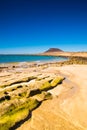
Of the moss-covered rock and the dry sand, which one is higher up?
the moss-covered rock

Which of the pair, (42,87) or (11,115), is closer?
(11,115)

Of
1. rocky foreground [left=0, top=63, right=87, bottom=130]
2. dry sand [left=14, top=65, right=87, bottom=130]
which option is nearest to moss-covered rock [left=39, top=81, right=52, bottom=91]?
rocky foreground [left=0, top=63, right=87, bottom=130]

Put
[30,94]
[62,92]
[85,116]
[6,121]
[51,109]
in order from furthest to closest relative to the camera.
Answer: [62,92]
[30,94]
[51,109]
[85,116]
[6,121]

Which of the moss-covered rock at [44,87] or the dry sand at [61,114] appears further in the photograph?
the moss-covered rock at [44,87]

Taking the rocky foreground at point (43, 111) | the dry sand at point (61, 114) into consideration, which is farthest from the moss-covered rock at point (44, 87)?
the dry sand at point (61, 114)

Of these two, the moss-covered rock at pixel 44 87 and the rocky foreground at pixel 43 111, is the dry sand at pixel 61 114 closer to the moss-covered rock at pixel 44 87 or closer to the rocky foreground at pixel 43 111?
the rocky foreground at pixel 43 111

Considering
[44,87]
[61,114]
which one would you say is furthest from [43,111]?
[44,87]

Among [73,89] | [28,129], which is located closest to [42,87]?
[73,89]

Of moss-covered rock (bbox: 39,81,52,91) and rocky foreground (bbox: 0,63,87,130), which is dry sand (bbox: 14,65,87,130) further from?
moss-covered rock (bbox: 39,81,52,91)

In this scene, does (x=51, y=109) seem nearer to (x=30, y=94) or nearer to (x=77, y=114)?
(x=77, y=114)

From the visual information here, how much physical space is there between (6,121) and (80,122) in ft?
14.9

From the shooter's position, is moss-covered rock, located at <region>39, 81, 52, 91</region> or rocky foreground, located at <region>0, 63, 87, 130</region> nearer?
rocky foreground, located at <region>0, 63, 87, 130</region>

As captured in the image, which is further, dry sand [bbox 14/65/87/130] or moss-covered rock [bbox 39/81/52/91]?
moss-covered rock [bbox 39/81/52/91]

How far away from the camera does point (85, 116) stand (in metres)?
13.4
